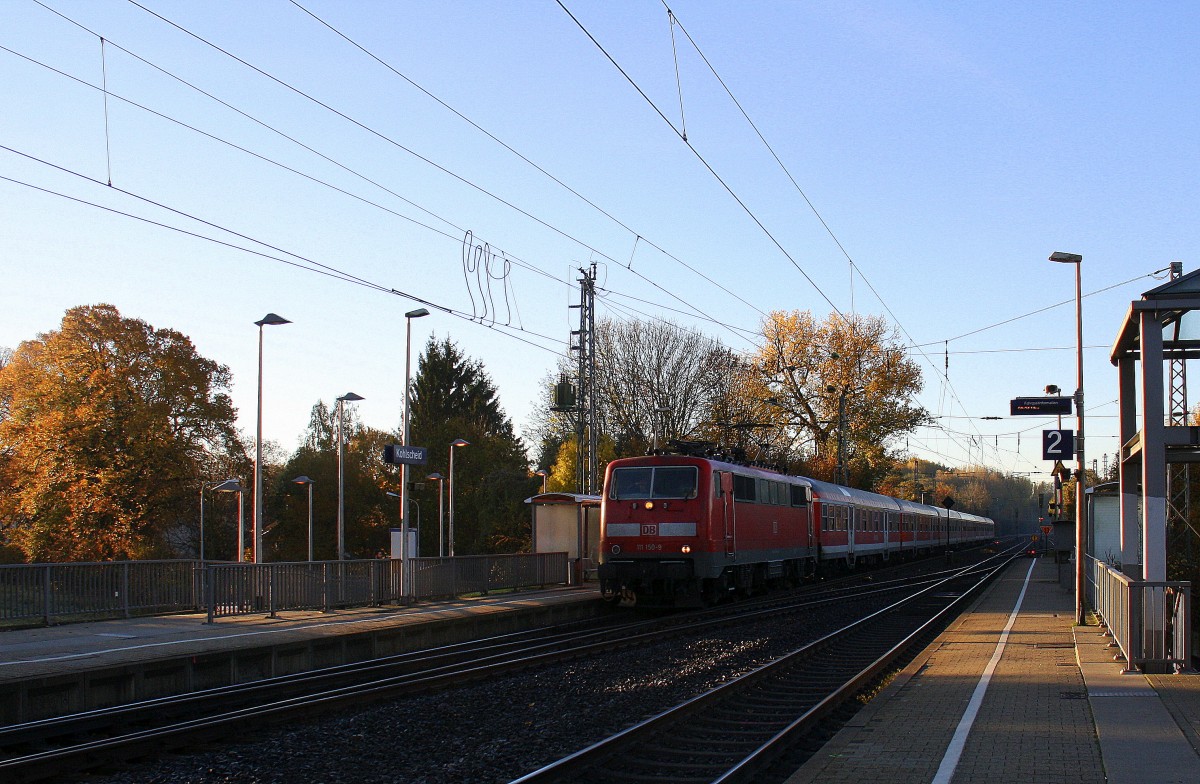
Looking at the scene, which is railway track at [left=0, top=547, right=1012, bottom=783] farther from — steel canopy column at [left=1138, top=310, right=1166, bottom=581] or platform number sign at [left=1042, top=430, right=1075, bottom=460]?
steel canopy column at [left=1138, top=310, right=1166, bottom=581]

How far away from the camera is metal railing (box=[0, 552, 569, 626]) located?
55.2 ft

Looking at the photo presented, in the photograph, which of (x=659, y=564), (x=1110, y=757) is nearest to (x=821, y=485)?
(x=659, y=564)

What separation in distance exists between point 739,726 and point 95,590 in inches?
475

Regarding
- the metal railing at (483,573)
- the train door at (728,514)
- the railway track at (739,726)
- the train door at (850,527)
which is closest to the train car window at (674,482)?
the train door at (728,514)

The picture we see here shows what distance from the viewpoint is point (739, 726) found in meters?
10.2

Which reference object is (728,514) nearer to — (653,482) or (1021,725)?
(653,482)

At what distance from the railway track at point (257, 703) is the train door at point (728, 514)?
14.7ft

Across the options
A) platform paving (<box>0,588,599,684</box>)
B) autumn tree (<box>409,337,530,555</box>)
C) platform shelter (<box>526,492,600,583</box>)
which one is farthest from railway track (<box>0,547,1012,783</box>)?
autumn tree (<box>409,337,530,555</box>)

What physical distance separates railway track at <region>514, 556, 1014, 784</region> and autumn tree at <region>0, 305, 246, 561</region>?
29.5m

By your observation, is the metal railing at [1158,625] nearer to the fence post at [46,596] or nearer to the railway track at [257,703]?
the railway track at [257,703]

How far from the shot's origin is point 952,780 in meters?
7.38

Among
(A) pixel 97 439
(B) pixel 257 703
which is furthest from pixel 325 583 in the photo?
(A) pixel 97 439

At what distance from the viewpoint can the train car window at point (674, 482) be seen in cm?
2188

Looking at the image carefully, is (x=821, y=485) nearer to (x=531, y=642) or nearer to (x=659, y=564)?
(x=659, y=564)
